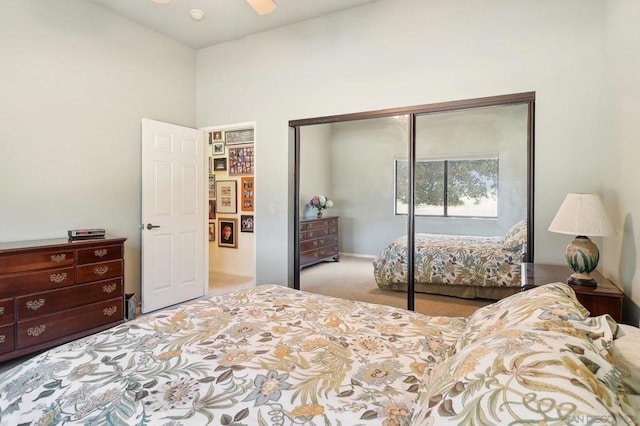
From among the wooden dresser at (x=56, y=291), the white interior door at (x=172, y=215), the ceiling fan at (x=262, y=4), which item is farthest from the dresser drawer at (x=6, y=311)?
the ceiling fan at (x=262, y=4)

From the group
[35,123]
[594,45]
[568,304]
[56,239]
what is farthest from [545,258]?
[35,123]

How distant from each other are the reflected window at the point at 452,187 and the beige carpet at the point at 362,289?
0.81 metres

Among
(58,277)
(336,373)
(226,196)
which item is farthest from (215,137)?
(336,373)

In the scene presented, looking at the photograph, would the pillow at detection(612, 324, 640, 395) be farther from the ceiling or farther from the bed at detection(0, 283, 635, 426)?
the ceiling

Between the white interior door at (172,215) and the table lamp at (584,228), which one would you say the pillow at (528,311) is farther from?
the white interior door at (172,215)

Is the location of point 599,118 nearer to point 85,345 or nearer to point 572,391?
point 572,391

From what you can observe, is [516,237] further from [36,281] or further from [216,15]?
[36,281]

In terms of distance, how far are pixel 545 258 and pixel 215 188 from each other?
4.77m

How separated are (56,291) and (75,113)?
1.69 m

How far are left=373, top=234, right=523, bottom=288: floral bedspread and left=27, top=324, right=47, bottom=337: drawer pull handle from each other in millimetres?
2959

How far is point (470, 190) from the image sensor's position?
3.25m

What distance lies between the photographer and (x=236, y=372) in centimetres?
115

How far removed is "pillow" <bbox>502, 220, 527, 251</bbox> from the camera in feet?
9.70

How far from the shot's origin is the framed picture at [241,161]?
5.56 meters
